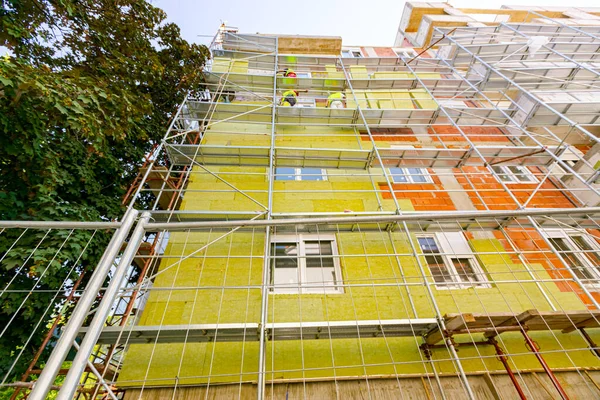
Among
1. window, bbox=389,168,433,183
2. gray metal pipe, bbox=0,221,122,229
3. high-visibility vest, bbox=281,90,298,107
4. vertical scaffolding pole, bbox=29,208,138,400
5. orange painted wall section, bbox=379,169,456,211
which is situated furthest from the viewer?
high-visibility vest, bbox=281,90,298,107

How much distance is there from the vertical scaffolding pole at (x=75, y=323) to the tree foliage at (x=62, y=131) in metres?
1.36

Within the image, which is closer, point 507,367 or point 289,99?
point 507,367

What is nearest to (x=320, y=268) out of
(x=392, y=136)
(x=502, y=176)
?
(x=392, y=136)

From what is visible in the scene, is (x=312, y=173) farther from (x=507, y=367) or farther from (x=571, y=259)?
(x=571, y=259)

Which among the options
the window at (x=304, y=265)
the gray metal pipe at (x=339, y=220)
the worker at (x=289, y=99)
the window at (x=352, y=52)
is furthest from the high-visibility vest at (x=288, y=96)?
the window at (x=352, y=52)

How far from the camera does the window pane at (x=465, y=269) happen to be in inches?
Answer: 207

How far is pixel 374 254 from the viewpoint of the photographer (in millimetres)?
4684

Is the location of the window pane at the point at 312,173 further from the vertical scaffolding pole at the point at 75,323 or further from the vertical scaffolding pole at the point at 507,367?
the vertical scaffolding pole at the point at 75,323

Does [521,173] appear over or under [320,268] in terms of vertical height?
over

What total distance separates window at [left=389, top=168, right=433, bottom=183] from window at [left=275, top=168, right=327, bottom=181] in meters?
1.96

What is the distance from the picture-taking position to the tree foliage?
4070 millimetres

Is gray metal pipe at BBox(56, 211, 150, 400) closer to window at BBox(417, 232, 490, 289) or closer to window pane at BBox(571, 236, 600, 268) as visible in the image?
window at BBox(417, 232, 490, 289)

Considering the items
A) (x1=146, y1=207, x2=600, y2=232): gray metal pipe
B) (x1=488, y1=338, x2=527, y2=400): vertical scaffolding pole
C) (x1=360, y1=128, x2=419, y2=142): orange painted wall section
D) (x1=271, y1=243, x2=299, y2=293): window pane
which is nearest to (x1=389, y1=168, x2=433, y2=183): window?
(x1=360, y1=128, x2=419, y2=142): orange painted wall section

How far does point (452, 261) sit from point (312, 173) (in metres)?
3.94
